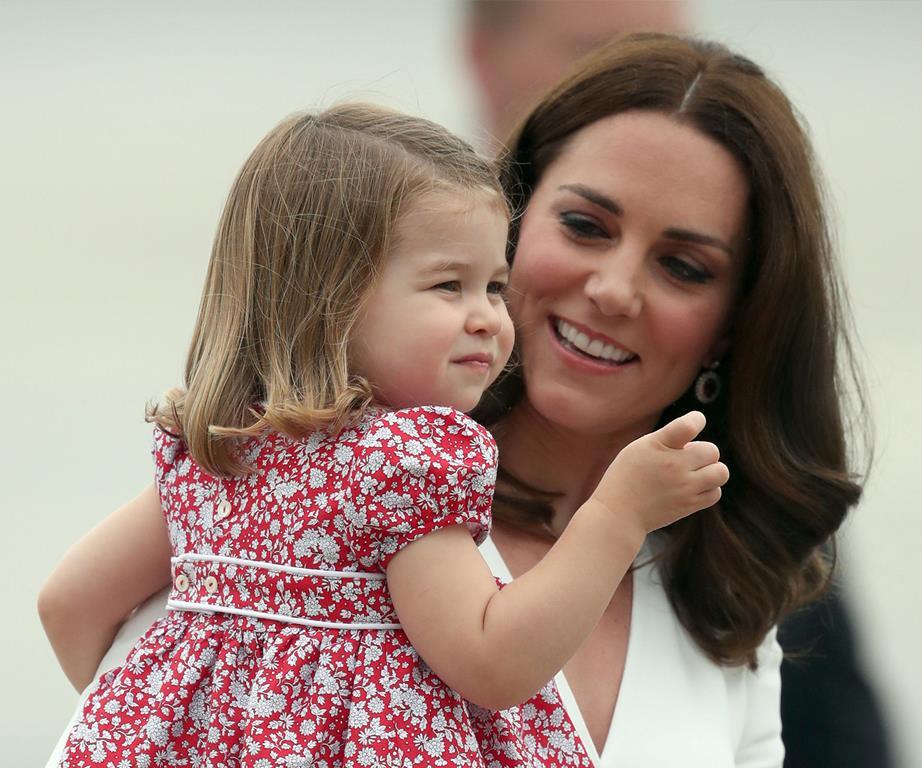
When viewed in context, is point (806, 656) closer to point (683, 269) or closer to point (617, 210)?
point (683, 269)

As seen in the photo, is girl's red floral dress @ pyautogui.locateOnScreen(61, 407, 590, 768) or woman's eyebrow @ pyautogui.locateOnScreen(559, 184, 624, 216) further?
woman's eyebrow @ pyautogui.locateOnScreen(559, 184, 624, 216)

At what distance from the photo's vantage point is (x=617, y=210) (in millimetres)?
2348

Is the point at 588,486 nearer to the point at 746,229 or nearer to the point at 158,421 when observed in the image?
the point at 746,229

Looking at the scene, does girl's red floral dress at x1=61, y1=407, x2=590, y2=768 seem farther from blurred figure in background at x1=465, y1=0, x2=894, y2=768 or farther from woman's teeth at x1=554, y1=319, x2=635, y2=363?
blurred figure in background at x1=465, y1=0, x2=894, y2=768

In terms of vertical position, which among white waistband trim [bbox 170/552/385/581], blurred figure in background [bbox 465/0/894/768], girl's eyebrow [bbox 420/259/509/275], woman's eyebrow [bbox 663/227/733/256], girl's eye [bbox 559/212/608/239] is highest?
girl's eyebrow [bbox 420/259/509/275]

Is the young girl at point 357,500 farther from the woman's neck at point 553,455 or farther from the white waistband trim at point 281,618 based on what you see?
the woman's neck at point 553,455

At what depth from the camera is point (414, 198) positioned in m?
1.80

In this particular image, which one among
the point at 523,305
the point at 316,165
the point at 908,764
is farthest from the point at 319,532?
the point at 908,764

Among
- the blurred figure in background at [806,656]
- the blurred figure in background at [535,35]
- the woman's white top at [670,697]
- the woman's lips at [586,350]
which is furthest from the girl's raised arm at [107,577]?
the blurred figure in background at [535,35]

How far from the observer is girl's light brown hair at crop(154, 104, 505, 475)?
1770 mm

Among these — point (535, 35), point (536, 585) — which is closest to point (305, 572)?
point (536, 585)

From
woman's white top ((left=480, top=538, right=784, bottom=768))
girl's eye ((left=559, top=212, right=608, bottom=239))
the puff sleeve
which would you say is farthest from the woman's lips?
the puff sleeve

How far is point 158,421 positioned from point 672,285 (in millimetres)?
844

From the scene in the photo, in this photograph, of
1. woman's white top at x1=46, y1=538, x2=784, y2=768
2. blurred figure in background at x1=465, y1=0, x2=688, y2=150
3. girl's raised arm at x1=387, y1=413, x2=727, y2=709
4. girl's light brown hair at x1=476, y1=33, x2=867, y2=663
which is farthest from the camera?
blurred figure in background at x1=465, y1=0, x2=688, y2=150
